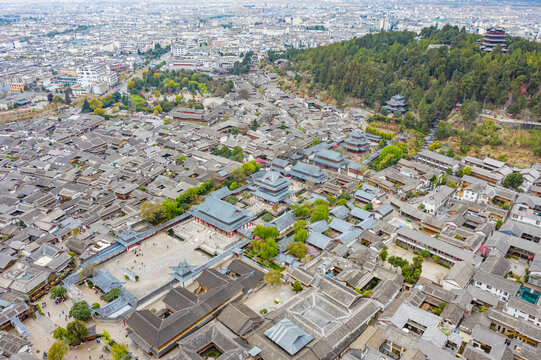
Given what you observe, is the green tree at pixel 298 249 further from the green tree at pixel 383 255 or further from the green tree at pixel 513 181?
the green tree at pixel 513 181

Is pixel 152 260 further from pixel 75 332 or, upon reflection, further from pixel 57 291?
pixel 75 332

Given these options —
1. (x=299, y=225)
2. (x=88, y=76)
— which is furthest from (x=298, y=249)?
(x=88, y=76)

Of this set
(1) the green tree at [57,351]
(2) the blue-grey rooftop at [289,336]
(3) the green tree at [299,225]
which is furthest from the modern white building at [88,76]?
(2) the blue-grey rooftop at [289,336]

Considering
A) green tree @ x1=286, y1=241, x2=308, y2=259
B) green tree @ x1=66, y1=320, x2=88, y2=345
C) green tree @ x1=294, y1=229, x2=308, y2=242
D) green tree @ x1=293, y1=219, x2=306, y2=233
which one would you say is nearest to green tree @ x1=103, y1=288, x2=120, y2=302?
green tree @ x1=66, y1=320, x2=88, y2=345

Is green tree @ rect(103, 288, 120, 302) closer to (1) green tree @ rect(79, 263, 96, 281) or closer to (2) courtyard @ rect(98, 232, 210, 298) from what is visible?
(2) courtyard @ rect(98, 232, 210, 298)

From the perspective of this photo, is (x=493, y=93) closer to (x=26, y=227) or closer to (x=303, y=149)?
(x=303, y=149)

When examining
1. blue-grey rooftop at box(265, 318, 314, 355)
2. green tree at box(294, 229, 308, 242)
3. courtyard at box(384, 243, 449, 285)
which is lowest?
courtyard at box(384, 243, 449, 285)
